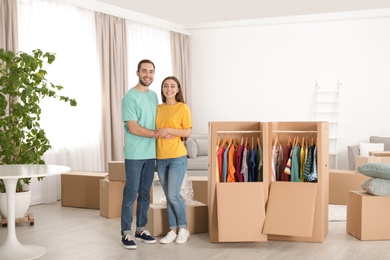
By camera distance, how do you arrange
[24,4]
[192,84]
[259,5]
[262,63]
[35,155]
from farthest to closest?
[192,84] < [262,63] < [24,4] < [35,155] < [259,5]

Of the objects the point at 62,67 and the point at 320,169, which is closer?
the point at 320,169

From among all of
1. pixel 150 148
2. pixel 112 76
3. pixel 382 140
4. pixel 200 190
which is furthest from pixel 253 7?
pixel 382 140

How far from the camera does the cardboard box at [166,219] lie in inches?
194

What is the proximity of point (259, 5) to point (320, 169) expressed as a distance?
9.78 feet

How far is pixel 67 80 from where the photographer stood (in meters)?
7.30

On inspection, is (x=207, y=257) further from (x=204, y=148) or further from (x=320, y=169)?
(x=204, y=148)

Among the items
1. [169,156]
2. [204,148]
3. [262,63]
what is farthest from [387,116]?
[169,156]

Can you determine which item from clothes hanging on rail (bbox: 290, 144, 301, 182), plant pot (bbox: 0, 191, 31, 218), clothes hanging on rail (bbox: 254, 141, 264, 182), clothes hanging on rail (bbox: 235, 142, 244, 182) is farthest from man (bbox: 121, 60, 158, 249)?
plant pot (bbox: 0, 191, 31, 218)

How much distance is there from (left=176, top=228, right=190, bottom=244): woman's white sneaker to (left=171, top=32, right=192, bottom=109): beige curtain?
5.52m

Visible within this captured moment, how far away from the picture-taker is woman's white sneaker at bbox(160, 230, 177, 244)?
183 inches

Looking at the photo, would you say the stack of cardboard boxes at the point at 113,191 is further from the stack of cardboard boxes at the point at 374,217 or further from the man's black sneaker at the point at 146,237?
the stack of cardboard boxes at the point at 374,217

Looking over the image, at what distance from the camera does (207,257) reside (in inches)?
167

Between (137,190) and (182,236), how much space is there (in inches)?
22.5

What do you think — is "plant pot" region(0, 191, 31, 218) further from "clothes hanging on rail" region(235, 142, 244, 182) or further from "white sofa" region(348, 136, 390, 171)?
"white sofa" region(348, 136, 390, 171)
